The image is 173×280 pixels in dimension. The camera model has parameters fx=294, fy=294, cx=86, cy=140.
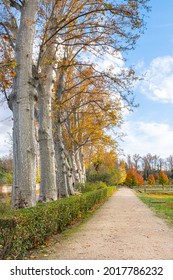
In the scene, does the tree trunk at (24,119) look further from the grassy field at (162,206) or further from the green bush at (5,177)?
the green bush at (5,177)

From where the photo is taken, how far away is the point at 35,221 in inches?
234

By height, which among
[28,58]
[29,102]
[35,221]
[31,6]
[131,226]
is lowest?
[131,226]

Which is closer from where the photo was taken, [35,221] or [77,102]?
[35,221]

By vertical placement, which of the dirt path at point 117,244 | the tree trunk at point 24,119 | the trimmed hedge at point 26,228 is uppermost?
the tree trunk at point 24,119

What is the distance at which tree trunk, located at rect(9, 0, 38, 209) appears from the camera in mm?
7293

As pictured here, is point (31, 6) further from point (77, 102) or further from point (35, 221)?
point (77, 102)

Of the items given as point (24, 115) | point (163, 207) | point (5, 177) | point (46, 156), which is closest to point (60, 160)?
point (46, 156)

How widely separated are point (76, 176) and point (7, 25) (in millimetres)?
15659

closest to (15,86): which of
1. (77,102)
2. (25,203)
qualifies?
(25,203)

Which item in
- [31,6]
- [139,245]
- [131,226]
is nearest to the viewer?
[139,245]

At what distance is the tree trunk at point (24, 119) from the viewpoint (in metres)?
7.29

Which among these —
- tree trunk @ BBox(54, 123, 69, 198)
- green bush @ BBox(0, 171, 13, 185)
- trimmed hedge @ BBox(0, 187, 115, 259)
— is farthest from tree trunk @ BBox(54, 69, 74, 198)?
green bush @ BBox(0, 171, 13, 185)

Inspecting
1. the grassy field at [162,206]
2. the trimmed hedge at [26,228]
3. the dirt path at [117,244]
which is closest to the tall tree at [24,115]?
the trimmed hedge at [26,228]

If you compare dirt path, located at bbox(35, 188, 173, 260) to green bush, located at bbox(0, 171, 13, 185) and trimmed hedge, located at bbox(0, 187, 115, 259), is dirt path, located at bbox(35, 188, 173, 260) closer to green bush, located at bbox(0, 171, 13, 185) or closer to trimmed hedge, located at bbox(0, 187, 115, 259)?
trimmed hedge, located at bbox(0, 187, 115, 259)
